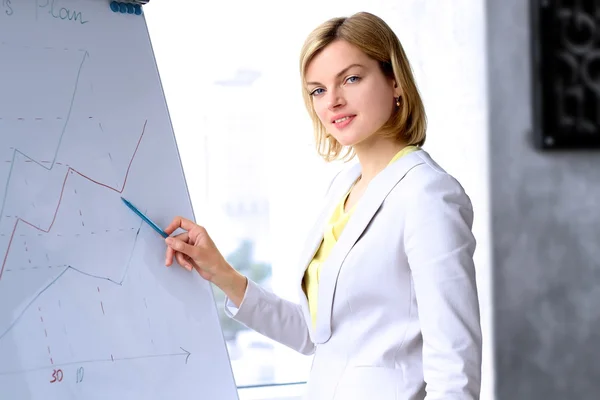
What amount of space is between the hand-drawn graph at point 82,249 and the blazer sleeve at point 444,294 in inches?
17.4

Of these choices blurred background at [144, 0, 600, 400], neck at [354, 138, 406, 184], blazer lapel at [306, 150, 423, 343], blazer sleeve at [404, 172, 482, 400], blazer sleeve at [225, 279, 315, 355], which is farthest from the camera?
blurred background at [144, 0, 600, 400]

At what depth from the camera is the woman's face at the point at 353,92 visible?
1320 millimetres

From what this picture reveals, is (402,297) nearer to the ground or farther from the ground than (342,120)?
nearer to the ground

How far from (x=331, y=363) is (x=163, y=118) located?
1.83 ft

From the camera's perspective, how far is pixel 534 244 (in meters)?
2.29

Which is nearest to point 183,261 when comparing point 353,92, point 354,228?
point 354,228

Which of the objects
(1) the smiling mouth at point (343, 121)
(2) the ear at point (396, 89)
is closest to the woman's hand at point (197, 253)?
(1) the smiling mouth at point (343, 121)

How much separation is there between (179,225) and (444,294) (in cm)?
52

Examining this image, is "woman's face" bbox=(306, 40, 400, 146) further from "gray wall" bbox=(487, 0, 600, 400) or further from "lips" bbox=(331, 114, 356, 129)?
"gray wall" bbox=(487, 0, 600, 400)

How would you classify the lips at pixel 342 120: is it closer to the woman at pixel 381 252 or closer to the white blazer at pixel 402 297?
the woman at pixel 381 252

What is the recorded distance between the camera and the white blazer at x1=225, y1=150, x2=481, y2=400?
115 centimetres

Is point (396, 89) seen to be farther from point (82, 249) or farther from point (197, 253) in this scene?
point (82, 249)

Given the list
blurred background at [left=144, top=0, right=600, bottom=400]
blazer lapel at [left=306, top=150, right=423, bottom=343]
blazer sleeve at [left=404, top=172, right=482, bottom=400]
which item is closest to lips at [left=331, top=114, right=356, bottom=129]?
blazer lapel at [left=306, top=150, right=423, bottom=343]

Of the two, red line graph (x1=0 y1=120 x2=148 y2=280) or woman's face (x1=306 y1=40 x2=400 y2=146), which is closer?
red line graph (x1=0 y1=120 x2=148 y2=280)
